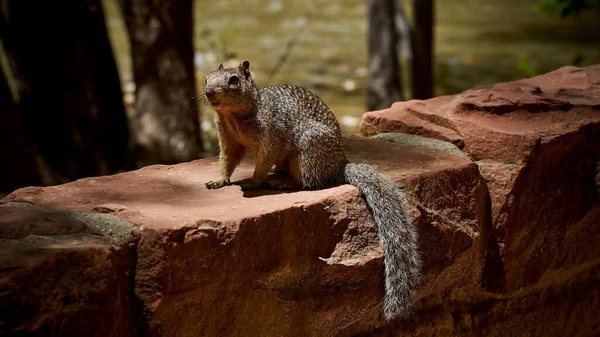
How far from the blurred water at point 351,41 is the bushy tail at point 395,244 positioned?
16.9 ft

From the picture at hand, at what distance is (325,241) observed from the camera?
2496mm

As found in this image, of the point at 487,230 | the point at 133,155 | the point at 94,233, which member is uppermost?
the point at 94,233

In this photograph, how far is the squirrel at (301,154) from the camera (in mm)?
2611

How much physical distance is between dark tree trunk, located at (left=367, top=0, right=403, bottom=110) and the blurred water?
53 centimetres

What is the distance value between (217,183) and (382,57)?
4.89 metres

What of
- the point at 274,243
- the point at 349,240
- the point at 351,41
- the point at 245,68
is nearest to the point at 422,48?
the point at 351,41

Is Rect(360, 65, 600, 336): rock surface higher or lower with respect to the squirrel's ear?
lower

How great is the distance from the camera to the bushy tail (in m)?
2.60

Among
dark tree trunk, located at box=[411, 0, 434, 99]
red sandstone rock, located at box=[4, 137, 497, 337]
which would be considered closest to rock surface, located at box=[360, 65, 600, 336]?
red sandstone rock, located at box=[4, 137, 497, 337]

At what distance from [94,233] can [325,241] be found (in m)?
0.74

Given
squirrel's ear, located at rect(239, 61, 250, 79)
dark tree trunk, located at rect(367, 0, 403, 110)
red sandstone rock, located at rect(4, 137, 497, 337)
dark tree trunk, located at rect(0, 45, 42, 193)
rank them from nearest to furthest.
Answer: red sandstone rock, located at rect(4, 137, 497, 337) < squirrel's ear, located at rect(239, 61, 250, 79) < dark tree trunk, located at rect(0, 45, 42, 193) < dark tree trunk, located at rect(367, 0, 403, 110)

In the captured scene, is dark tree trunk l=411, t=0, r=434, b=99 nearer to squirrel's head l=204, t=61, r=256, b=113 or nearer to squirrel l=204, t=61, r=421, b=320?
squirrel l=204, t=61, r=421, b=320

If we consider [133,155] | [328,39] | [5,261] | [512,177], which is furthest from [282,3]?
[5,261]

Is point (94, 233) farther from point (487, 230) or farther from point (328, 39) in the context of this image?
point (328, 39)
